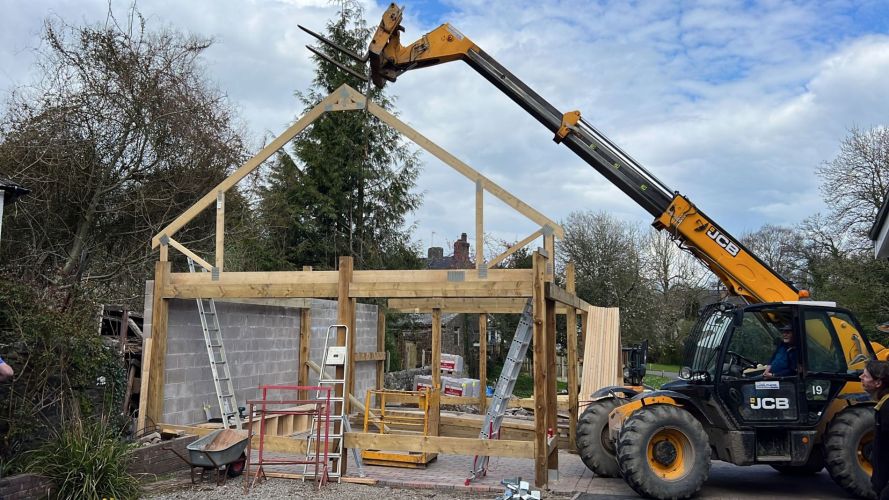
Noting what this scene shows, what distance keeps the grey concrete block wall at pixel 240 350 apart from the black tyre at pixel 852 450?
8109 mm

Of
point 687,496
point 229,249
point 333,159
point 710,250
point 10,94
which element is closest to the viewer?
point 687,496

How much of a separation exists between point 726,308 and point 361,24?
18.2 metres

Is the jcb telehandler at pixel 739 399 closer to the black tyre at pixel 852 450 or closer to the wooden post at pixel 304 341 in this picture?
the black tyre at pixel 852 450

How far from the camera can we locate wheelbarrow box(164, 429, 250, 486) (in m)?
7.51

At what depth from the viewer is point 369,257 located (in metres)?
22.9

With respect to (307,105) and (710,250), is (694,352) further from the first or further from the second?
(307,105)

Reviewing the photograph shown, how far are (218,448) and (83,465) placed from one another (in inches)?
63.1

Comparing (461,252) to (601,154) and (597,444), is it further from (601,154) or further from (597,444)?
(597,444)

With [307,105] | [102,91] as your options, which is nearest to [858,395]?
[102,91]

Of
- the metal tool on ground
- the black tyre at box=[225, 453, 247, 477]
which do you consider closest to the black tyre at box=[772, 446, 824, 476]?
the metal tool on ground

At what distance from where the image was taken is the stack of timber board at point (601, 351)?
40.3 feet

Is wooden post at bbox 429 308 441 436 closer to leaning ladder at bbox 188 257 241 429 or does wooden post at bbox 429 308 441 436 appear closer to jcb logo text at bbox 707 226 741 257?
leaning ladder at bbox 188 257 241 429

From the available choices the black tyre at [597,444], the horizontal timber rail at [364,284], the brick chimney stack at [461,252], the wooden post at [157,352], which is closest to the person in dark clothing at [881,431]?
the horizontal timber rail at [364,284]

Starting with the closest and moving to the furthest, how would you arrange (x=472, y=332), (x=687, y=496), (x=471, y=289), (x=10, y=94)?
(x=687, y=496)
(x=471, y=289)
(x=10, y=94)
(x=472, y=332)
